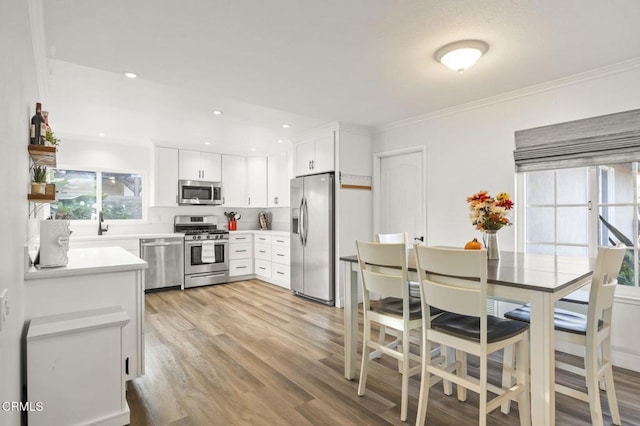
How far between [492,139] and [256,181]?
4304 millimetres

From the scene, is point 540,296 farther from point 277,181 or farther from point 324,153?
point 277,181

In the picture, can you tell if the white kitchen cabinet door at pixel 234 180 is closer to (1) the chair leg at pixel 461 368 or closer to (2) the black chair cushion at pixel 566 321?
(1) the chair leg at pixel 461 368

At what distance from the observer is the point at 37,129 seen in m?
2.04

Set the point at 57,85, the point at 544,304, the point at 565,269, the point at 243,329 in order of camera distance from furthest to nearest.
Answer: the point at 243,329
the point at 57,85
the point at 565,269
the point at 544,304

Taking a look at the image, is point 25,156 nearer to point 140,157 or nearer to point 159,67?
point 159,67

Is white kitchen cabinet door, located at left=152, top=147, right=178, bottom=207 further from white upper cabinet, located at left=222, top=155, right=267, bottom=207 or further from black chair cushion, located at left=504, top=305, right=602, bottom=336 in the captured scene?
black chair cushion, located at left=504, top=305, right=602, bottom=336

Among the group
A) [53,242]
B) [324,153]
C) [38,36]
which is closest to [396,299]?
[53,242]

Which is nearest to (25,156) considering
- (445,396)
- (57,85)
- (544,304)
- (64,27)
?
(64,27)

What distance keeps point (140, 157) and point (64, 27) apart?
12.9ft

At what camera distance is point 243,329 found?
3.57 m

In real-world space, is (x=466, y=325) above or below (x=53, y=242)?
below

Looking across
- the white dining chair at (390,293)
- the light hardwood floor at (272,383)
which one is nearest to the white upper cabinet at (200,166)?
the light hardwood floor at (272,383)

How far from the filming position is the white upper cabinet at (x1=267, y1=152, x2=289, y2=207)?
605 cm

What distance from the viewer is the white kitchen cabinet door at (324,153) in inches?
178
